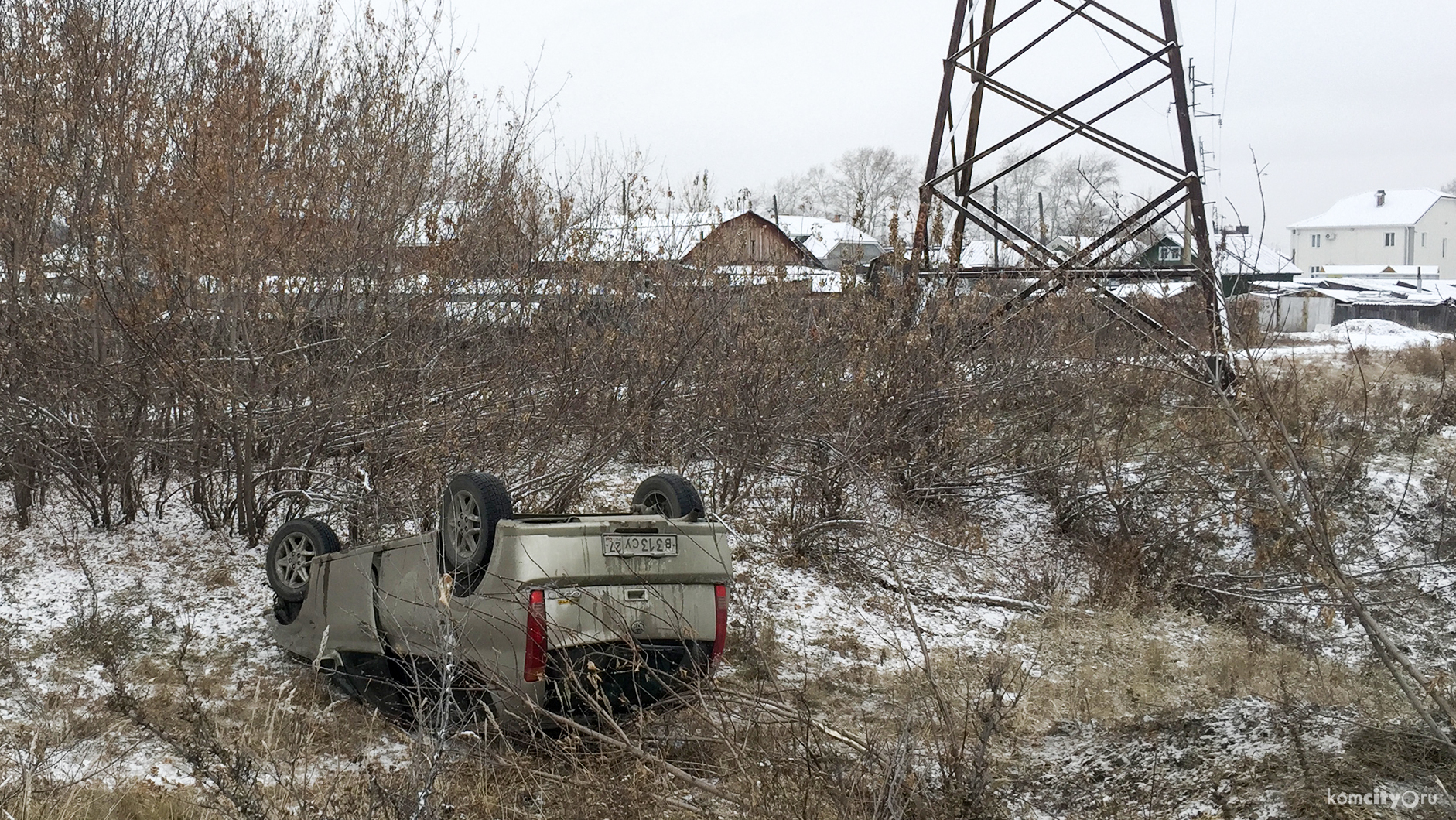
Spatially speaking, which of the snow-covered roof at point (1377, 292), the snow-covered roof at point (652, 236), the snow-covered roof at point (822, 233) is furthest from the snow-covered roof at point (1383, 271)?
the snow-covered roof at point (652, 236)

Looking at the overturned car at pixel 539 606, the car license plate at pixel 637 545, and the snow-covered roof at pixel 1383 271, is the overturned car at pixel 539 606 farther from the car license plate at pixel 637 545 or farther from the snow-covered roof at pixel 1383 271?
the snow-covered roof at pixel 1383 271

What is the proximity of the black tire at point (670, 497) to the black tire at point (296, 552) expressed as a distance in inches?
76.4

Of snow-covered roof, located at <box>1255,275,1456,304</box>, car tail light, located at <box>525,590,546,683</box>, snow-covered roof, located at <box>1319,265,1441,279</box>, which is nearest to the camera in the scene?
car tail light, located at <box>525,590,546,683</box>

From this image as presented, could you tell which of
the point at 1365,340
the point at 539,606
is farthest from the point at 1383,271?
the point at 539,606

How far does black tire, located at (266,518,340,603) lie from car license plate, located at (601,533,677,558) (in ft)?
7.64

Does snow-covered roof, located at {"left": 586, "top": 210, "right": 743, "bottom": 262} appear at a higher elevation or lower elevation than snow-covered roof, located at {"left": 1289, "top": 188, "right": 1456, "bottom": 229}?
lower

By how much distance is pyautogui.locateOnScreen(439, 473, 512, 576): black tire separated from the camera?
16.0 feet

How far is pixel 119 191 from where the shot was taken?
8.36 meters

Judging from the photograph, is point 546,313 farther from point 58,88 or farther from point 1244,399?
point 1244,399

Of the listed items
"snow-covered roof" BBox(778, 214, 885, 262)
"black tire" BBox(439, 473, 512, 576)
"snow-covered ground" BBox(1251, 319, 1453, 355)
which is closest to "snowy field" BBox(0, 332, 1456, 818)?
"black tire" BBox(439, 473, 512, 576)

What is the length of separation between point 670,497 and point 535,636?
1.27m

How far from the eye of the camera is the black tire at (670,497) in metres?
5.53

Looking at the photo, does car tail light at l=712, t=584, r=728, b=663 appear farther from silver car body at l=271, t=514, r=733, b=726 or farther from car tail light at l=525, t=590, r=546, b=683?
car tail light at l=525, t=590, r=546, b=683

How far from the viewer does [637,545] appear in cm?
482
